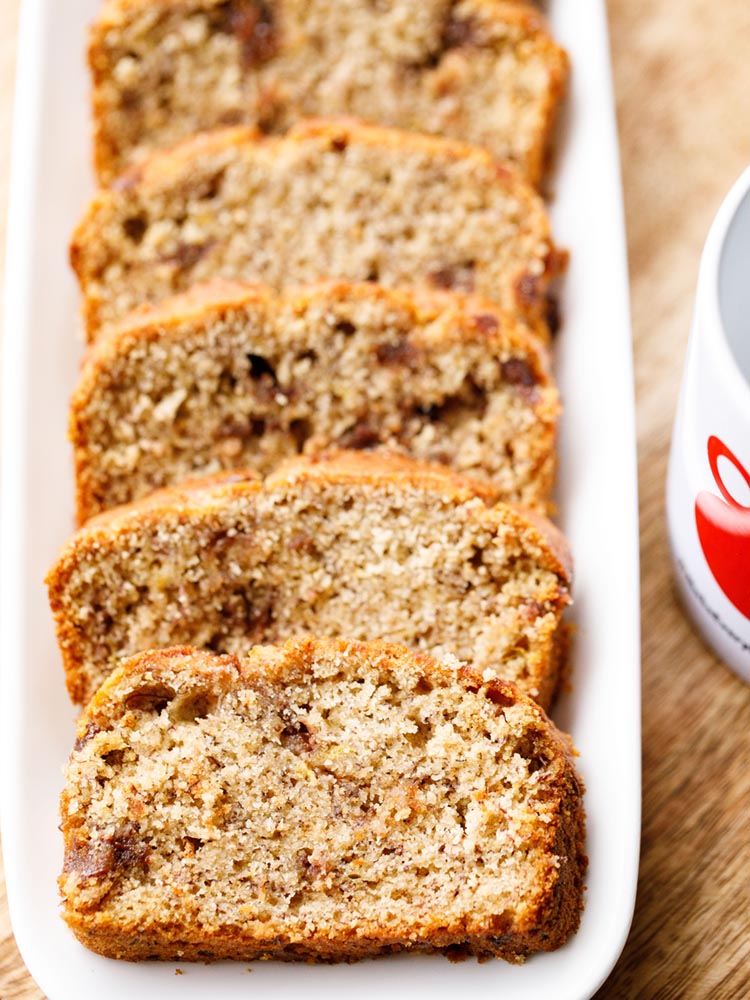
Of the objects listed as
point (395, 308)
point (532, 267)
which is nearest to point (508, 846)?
point (395, 308)

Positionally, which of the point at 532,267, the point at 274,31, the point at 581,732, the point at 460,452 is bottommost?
the point at 581,732

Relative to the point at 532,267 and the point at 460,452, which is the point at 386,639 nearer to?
the point at 460,452

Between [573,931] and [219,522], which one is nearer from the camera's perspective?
[573,931]

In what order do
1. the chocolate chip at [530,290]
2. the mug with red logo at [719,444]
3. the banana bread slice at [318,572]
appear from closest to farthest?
the mug with red logo at [719,444] < the banana bread slice at [318,572] < the chocolate chip at [530,290]

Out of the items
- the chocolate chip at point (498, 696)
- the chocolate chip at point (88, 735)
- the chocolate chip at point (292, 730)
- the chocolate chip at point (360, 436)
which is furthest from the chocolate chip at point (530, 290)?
the chocolate chip at point (88, 735)

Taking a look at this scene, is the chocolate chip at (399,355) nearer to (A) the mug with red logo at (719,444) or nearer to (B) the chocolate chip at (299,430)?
(B) the chocolate chip at (299,430)
